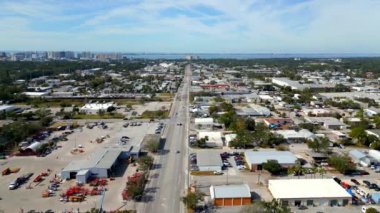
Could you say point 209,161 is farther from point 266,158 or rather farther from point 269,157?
point 269,157

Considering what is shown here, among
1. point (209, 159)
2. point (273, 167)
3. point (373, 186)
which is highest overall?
point (273, 167)

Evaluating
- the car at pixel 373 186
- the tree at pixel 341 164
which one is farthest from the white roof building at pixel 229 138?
the car at pixel 373 186

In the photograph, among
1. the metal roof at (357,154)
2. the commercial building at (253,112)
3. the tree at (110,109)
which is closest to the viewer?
the metal roof at (357,154)

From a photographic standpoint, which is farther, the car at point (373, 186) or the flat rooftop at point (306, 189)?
the car at point (373, 186)

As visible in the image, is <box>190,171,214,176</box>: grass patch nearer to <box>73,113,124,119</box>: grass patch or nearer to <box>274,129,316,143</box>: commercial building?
<box>274,129,316,143</box>: commercial building

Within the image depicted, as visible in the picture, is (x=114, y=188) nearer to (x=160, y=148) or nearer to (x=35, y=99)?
(x=160, y=148)

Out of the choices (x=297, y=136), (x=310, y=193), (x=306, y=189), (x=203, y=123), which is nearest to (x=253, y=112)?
(x=203, y=123)

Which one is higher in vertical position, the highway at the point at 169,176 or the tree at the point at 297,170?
the tree at the point at 297,170

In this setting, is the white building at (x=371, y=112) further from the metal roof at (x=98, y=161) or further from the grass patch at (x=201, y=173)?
the metal roof at (x=98, y=161)
